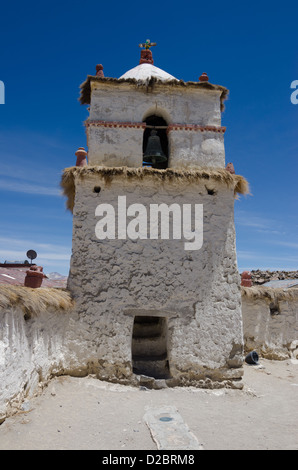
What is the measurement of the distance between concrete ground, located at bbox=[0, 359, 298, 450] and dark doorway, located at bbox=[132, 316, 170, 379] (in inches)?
33.0

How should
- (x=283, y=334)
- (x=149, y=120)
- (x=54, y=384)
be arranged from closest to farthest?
(x=54, y=384) → (x=149, y=120) → (x=283, y=334)

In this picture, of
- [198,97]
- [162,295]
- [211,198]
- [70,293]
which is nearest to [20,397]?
[70,293]

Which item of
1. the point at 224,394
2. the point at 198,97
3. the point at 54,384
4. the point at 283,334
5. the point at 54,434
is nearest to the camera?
the point at 54,434

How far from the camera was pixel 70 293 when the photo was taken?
671 cm

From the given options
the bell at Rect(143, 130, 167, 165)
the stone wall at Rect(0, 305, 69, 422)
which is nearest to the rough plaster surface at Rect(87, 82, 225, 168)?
the bell at Rect(143, 130, 167, 165)

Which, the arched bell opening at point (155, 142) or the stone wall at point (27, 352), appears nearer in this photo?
the stone wall at point (27, 352)

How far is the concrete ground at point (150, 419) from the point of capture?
4.30 meters

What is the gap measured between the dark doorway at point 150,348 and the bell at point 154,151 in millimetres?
3566

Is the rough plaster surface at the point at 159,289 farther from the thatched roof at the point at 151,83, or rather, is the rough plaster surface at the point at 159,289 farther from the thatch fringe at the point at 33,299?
the thatched roof at the point at 151,83

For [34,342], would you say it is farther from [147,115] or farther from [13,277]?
[147,115]

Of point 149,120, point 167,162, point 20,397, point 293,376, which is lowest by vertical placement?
point 293,376

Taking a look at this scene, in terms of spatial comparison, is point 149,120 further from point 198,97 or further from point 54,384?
point 54,384

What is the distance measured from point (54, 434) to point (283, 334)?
758 centimetres

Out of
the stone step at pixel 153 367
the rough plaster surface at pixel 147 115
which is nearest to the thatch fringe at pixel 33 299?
the stone step at pixel 153 367
